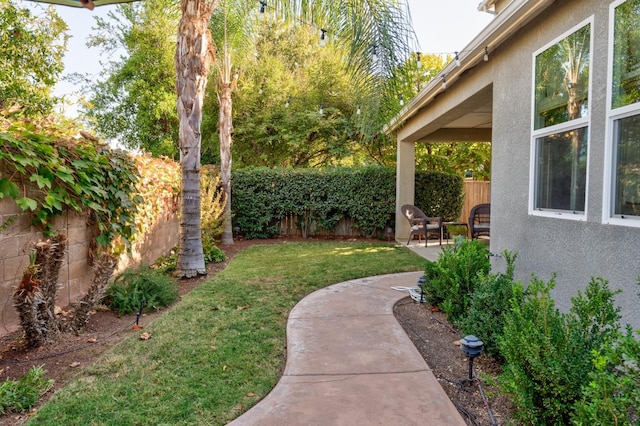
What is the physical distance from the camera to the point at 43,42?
9.12 meters

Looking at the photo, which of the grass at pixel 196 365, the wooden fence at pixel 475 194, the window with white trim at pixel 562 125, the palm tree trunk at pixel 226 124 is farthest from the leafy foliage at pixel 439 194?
the window with white trim at pixel 562 125

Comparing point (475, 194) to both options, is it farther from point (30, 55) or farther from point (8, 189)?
point (8, 189)

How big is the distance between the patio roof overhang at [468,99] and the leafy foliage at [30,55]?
8036mm

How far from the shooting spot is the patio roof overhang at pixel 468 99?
416 cm

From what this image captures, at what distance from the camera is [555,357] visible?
2.16 m

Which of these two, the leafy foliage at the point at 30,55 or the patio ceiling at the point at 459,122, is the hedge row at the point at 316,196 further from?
the leafy foliage at the point at 30,55

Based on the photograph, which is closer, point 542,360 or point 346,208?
point 542,360

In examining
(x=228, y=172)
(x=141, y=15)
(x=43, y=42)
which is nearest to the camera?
(x=43, y=42)

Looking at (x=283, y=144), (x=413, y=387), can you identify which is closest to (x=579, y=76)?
(x=413, y=387)

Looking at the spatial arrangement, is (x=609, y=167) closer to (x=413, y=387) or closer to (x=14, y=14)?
(x=413, y=387)

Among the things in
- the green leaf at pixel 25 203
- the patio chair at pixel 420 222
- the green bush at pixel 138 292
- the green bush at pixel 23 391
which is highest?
the green leaf at pixel 25 203

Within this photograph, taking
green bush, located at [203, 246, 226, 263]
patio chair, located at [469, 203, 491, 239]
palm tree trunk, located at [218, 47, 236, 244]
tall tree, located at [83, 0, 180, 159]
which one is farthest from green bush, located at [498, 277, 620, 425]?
tall tree, located at [83, 0, 180, 159]

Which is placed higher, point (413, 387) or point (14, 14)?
point (14, 14)

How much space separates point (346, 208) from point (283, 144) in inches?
243
